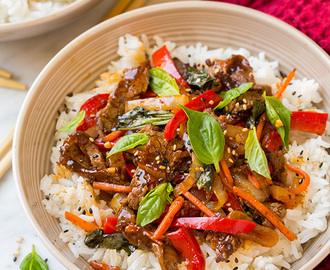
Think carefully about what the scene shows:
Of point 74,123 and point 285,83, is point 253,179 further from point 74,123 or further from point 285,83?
point 74,123

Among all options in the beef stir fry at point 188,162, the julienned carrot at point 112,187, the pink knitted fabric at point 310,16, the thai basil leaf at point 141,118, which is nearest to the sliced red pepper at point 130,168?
the beef stir fry at point 188,162

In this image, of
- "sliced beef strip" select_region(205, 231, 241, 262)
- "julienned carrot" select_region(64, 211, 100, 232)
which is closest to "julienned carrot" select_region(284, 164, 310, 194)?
"sliced beef strip" select_region(205, 231, 241, 262)

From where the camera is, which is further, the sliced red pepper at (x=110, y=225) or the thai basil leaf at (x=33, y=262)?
the thai basil leaf at (x=33, y=262)

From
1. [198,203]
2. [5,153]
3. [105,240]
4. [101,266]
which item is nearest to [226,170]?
[198,203]

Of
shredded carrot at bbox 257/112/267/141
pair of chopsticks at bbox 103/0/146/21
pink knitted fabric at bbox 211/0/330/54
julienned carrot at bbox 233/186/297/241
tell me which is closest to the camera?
julienned carrot at bbox 233/186/297/241

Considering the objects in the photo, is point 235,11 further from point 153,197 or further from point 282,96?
point 153,197

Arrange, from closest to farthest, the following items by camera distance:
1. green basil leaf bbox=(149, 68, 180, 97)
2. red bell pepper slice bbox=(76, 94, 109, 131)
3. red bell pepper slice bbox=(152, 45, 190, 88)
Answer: green basil leaf bbox=(149, 68, 180, 97)
red bell pepper slice bbox=(76, 94, 109, 131)
red bell pepper slice bbox=(152, 45, 190, 88)

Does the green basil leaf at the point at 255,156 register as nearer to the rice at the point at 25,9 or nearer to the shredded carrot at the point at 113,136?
the shredded carrot at the point at 113,136

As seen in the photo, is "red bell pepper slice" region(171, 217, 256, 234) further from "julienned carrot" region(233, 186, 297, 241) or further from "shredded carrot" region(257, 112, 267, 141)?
"shredded carrot" region(257, 112, 267, 141)

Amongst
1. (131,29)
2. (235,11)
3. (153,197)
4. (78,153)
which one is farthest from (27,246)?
(235,11)
